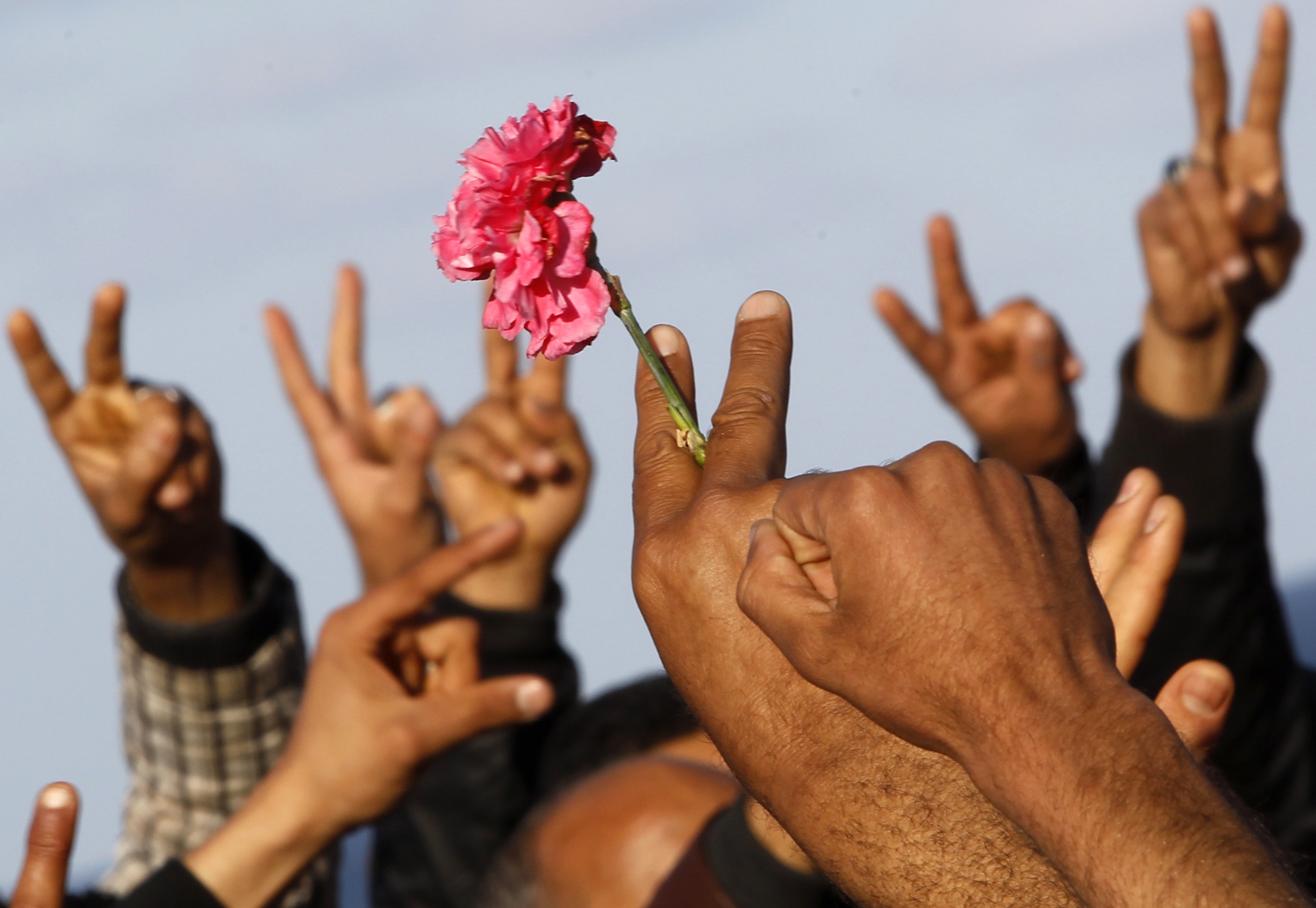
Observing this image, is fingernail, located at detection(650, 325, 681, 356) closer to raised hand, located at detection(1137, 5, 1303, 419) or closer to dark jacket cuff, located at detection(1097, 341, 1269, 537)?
dark jacket cuff, located at detection(1097, 341, 1269, 537)

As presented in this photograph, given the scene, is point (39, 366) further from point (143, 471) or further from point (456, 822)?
point (456, 822)

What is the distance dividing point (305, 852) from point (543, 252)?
6.83 feet

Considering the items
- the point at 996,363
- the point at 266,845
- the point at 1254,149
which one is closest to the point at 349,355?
the point at 996,363

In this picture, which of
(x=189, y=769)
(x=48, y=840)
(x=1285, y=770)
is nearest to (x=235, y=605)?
(x=189, y=769)

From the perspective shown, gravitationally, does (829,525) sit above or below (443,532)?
above

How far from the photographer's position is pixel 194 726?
4.20m

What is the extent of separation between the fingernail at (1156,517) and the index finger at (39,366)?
3.26 m

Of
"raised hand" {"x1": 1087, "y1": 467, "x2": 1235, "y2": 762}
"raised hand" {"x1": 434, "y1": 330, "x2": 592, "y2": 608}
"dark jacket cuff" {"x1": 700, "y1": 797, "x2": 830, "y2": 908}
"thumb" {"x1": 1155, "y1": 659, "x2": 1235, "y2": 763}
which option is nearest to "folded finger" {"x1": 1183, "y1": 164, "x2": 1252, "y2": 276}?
"raised hand" {"x1": 434, "y1": 330, "x2": 592, "y2": 608}

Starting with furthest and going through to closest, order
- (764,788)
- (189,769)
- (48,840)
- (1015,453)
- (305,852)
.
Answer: (1015,453) < (189,769) < (305,852) < (48,840) < (764,788)

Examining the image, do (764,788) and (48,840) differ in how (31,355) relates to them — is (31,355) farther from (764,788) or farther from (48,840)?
(764,788)

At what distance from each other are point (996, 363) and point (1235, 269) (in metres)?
0.85

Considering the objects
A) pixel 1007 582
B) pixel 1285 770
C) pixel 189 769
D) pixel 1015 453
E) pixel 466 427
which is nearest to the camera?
pixel 1007 582

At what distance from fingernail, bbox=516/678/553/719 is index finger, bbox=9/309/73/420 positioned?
2.03 meters

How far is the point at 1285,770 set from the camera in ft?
12.4
